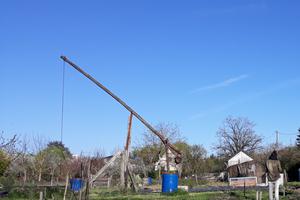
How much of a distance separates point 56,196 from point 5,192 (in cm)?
496

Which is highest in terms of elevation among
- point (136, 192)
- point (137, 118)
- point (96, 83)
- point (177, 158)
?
point (96, 83)

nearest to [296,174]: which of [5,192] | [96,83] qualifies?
[96,83]

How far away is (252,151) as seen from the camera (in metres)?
96.6

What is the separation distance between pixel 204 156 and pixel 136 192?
2077 inches

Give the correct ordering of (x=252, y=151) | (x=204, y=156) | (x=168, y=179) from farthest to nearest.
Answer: (x=252, y=151)
(x=204, y=156)
(x=168, y=179)

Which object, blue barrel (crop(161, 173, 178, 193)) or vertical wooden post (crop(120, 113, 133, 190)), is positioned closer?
blue barrel (crop(161, 173, 178, 193))

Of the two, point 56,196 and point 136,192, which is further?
point 136,192

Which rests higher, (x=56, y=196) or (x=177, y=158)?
(x=177, y=158)

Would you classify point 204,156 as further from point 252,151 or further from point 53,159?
point 53,159

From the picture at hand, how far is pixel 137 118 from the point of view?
32.0 m

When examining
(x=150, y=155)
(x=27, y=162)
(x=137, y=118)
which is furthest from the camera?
(x=150, y=155)

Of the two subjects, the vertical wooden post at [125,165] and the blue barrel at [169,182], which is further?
the vertical wooden post at [125,165]

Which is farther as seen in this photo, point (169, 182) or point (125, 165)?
point (125, 165)

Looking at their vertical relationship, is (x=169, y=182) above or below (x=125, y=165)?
below
